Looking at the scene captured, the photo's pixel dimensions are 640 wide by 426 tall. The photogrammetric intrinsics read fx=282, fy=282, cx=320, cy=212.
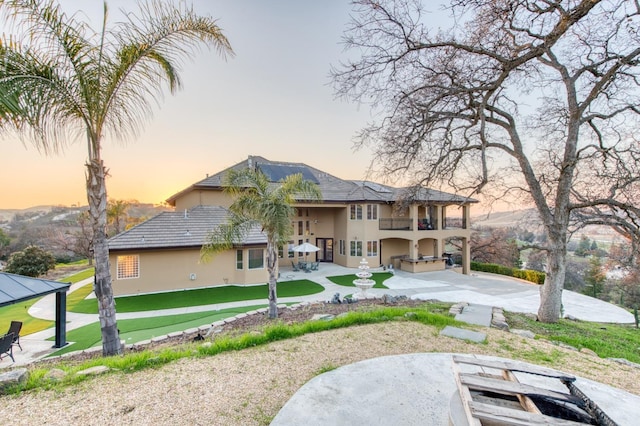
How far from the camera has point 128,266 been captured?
14.3 m

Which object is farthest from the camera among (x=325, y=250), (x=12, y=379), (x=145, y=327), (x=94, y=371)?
(x=325, y=250)

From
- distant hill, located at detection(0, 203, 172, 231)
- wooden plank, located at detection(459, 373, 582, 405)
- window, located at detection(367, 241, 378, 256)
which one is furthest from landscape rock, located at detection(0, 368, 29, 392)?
distant hill, located at detection(0, 203, 172, 231)

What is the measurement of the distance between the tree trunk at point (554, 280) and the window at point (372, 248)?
1279 centimetres

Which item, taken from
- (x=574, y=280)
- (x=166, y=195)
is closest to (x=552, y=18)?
(x=166, y=195)

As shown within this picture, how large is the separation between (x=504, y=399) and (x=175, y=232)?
16177 millimetres

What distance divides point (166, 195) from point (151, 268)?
10.4 m

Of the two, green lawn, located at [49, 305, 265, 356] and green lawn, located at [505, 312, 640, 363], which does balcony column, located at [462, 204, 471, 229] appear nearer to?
green lawn, located at [505, 312, 640, 363]

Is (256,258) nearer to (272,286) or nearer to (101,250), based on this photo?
(272,286)

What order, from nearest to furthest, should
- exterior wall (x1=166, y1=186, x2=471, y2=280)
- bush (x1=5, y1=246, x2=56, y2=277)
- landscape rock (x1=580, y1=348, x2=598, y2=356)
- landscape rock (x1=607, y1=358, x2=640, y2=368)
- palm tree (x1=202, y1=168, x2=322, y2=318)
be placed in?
landscape rock (x1=607, y1=358, x2=640, y2=368), landscape rock (x1=580, y1=348, x2=598, y2=356), palm tree (x1=202, y1=168, x2=322, y2=318), bush (x1=5, y1=246, x2=56, y2=277), exterior wall (x1=166, y1=186, x2=471, y2=280)

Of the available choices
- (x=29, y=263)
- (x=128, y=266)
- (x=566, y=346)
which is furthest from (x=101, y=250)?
(x=29, y=263)

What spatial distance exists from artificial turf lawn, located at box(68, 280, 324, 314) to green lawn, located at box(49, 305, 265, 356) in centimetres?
163

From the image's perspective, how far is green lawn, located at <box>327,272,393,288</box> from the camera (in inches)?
659

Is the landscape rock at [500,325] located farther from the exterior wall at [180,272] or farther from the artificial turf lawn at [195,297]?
the exterior wall at [180,272]

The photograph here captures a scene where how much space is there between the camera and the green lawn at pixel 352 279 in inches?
659
